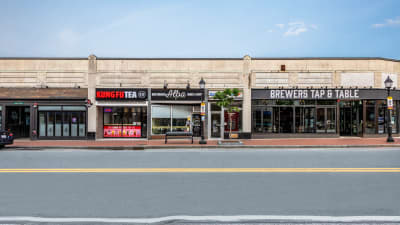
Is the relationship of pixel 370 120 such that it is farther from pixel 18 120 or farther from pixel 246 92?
pixel 18 120

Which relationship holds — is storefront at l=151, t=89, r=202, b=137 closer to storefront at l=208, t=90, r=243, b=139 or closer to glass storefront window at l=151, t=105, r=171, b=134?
glass storefront window at l=151, t=105, r=171, b=134

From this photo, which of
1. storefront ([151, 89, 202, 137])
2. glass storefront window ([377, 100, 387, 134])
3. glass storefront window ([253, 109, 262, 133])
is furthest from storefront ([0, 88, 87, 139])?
glass storefront window ([377, 100, 387, 134])

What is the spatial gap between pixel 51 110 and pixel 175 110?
9.60 metres

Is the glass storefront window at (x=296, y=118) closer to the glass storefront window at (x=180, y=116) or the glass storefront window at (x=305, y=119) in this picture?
the glass storefront window at (x=305, y=119)

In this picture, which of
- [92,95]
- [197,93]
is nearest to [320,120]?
[197,93]

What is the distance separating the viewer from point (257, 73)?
21.1 metres

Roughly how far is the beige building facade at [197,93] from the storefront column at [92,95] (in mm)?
74

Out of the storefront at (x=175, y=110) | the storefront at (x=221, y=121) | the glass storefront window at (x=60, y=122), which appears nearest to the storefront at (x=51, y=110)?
the glass storefront window at (x=60, y=122)

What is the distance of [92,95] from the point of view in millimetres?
20641

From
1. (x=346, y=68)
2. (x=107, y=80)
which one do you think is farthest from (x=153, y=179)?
(x=346, y=68)

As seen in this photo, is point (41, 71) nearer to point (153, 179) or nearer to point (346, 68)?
point (153, 179)

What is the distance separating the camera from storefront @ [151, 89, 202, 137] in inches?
819

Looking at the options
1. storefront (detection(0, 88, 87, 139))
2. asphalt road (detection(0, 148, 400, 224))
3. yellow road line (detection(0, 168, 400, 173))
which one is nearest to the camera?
asphalt road (detection(0, 148, 400, 224))

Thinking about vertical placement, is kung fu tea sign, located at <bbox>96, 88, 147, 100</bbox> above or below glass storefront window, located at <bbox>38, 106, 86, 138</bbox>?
above
